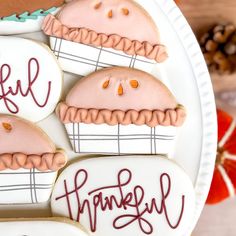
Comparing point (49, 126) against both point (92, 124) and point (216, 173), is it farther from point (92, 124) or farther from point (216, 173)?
point (216, 173)

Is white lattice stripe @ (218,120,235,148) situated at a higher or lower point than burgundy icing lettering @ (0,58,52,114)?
lower

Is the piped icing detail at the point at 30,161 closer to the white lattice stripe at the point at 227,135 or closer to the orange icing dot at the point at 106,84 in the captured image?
the orange icing dot at the point at 106,84

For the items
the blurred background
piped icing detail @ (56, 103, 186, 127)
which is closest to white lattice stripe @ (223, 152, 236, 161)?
the blurred background

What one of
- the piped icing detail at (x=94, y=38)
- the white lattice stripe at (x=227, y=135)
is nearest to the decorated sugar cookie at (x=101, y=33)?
the piped icing detail at (x=94, y=38)

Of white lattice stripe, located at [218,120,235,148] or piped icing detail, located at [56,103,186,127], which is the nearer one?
piped icing detail, located at [56,103,186,127]

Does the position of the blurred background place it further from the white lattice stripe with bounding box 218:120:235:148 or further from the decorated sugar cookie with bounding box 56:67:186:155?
the decorated sugar cookie with bounding box 56:67:186:155

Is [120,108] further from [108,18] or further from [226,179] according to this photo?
[226,179]

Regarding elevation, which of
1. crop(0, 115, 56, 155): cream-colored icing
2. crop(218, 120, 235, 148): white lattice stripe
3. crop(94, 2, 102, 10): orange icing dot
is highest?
crop(94, 2, 102, 10): orange icing dot
